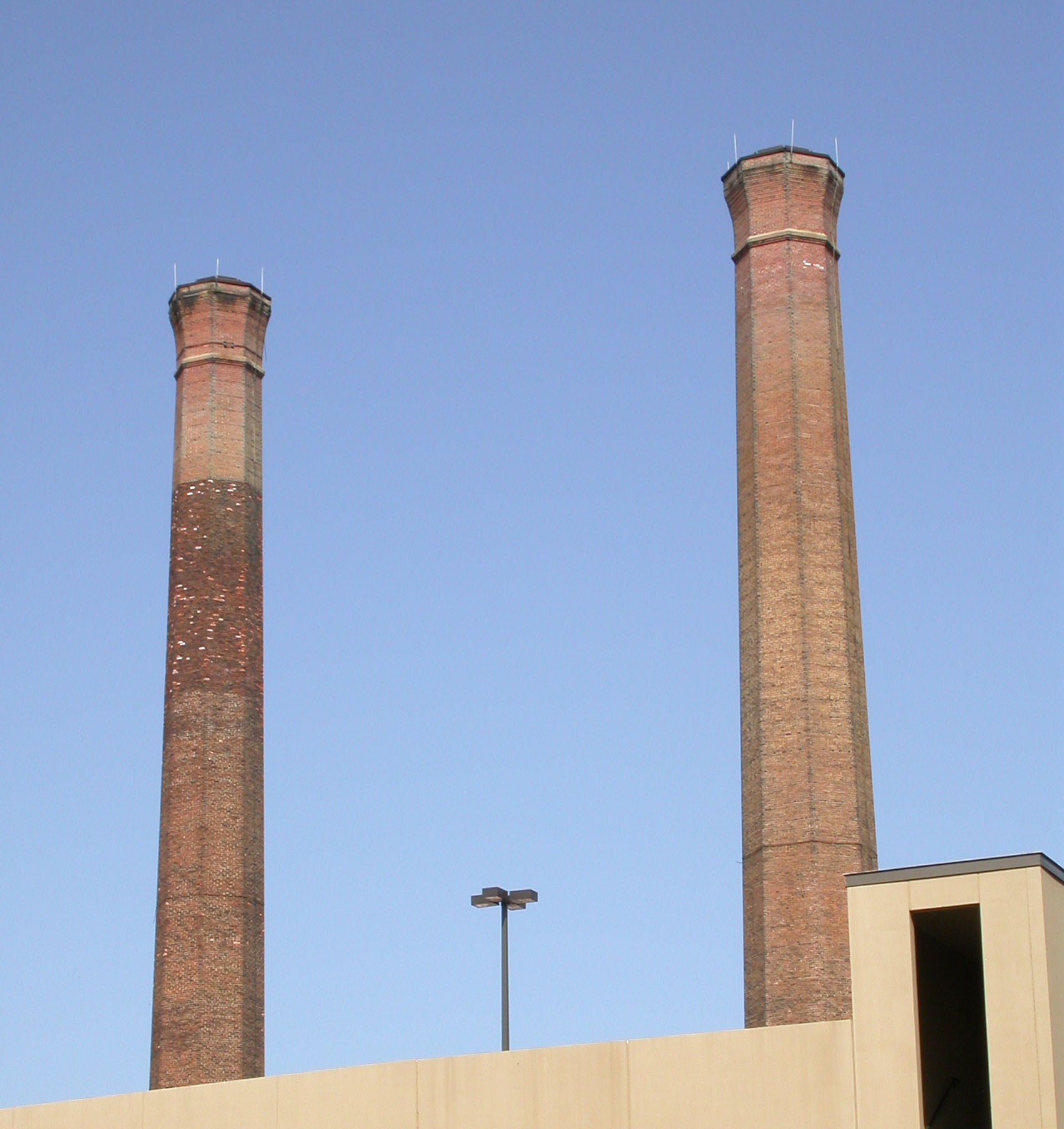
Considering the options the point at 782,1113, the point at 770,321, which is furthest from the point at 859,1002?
the point at 770,321

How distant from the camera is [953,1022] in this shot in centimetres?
1659

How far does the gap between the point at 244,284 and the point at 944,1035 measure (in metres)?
18.1

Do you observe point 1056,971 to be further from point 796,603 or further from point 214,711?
point 214,711

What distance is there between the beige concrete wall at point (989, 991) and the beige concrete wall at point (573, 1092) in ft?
1.20

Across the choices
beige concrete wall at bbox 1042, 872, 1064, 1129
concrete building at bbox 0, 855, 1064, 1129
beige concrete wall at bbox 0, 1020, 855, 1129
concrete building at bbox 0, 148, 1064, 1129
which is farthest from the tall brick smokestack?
beige concrete wall at bbox 1042, 872, 1064, 1129

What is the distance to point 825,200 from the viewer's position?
1063 inches

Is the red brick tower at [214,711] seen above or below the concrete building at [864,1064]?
above

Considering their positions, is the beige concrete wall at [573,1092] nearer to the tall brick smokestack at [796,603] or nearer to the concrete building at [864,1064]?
the concrete building at [864,1064]

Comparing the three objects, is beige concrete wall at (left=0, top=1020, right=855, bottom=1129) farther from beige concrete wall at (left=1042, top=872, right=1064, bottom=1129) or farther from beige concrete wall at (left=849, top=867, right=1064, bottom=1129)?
beige concrete wall at (left=1042, top=872, right=1064, bottom=1129)

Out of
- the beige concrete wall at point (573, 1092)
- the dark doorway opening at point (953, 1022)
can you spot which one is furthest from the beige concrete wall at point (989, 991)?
the dark doorway opening at point (953, 1022)

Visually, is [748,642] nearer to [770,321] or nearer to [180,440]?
[770,321]

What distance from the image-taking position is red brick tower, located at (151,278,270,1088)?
26.6m

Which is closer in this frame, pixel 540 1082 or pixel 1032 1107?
pixel 1032 1107

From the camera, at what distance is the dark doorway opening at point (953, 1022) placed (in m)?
15.6
